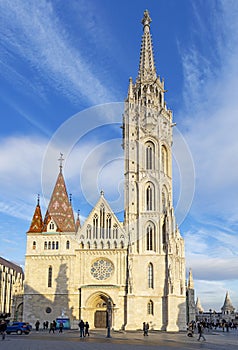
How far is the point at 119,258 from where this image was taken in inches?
1896

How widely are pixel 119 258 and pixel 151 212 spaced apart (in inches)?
263

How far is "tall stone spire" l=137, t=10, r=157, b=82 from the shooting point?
194 feet

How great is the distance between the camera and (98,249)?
158 ft

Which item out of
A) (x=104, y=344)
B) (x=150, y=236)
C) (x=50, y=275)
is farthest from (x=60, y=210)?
(x=104, y=344)

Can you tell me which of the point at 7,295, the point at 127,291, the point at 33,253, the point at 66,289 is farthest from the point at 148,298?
the point at 7,295

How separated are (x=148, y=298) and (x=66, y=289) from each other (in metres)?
9.00

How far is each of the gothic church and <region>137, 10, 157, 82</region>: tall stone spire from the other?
31.4 ft

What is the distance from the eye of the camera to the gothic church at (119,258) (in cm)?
4650

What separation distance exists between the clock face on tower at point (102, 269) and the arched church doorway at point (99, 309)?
205cm

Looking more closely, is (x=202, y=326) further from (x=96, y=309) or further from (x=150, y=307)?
(x=96, y=309)

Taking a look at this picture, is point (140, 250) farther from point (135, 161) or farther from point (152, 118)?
point (152, 118)

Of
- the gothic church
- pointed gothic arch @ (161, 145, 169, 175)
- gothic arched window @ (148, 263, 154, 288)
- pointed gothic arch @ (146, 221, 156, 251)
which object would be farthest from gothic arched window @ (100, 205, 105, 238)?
pointed gothic arch @ (161, 145, 169, 175)

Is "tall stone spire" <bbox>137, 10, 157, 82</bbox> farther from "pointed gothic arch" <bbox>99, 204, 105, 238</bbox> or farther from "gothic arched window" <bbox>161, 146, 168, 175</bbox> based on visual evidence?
"pointed gothic arch" <bbox>99, 204, 105, 238</bbox>

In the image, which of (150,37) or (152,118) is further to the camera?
(150,37)
